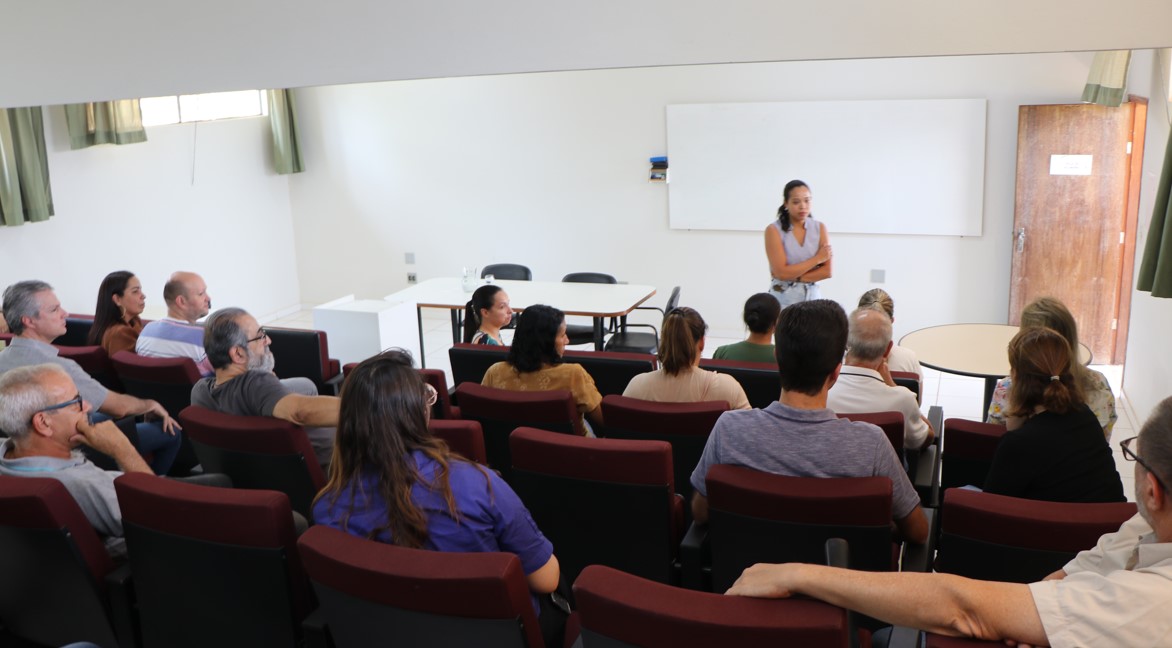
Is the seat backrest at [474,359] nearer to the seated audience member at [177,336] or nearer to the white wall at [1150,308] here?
the seated audience member at [177,336]

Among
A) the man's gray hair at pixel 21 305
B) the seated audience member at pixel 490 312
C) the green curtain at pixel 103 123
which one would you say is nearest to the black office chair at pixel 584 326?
the seated audience member at pixel 490 312

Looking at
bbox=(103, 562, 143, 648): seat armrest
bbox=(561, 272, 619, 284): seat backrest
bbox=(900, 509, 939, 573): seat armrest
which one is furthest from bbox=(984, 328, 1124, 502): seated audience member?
bbox=(561, 272, 619, 284): seat backrest

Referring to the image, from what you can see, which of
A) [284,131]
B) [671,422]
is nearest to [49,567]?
[671,422]

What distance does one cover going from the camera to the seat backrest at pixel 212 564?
92.0 inches

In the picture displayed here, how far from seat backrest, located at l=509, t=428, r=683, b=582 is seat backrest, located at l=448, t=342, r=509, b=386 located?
5.42 feet

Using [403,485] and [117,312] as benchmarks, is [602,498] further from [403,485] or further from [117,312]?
[117,312]

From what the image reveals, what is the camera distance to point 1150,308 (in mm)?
5941

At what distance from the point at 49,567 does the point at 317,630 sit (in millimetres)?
808

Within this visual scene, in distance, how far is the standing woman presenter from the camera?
632cm

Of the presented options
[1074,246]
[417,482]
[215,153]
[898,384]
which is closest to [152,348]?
[417,482]

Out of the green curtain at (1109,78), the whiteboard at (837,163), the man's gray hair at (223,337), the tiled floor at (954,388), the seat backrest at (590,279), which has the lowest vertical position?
the tiled floor at (954,388)

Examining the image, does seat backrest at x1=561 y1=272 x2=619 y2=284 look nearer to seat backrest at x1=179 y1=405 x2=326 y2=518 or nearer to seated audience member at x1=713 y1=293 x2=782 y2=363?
seated audience member at x1=713 y1=293 x2=782 y2=363

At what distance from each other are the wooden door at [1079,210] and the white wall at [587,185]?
0.18 m

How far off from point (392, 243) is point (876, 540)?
309 inches
